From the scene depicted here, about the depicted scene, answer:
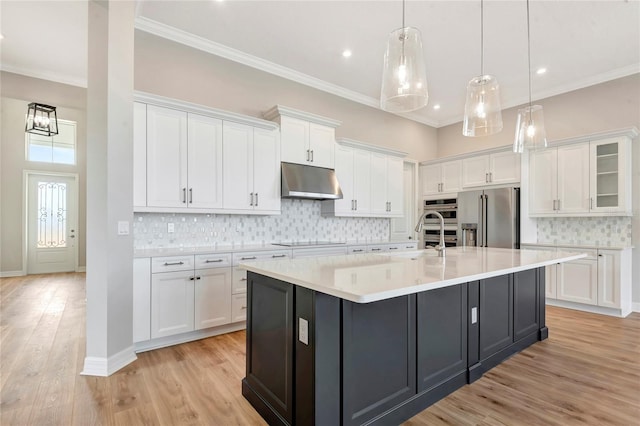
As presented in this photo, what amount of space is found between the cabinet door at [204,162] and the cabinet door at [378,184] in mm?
2504

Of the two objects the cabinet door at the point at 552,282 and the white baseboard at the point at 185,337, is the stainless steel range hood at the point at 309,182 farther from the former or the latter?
the cabinet door at the point at 552,282

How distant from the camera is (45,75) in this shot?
15.9ft

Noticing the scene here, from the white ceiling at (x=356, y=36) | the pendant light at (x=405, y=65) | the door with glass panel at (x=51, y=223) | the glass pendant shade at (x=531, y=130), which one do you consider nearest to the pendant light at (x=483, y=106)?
the glass pendant shade at (x=531, y=130)

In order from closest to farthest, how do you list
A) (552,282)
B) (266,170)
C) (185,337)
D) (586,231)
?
(185,337) < (266,170) < (552,282) < (586,231)

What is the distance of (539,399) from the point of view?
7.06 ft

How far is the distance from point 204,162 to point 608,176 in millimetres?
5156

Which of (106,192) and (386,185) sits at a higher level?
(386,185)

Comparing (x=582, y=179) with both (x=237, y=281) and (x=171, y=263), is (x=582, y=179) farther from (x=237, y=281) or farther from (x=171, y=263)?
(x=171, y=263)

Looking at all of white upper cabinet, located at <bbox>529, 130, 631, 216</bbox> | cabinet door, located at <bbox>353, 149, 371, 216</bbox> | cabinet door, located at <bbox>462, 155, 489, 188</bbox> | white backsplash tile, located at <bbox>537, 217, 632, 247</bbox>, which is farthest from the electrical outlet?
cabinet door, located at <bbox>462, 155, 489, 188</bbox>

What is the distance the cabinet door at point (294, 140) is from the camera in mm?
4102

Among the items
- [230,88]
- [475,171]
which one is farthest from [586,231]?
[230,88]

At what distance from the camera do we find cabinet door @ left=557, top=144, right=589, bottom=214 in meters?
4.39

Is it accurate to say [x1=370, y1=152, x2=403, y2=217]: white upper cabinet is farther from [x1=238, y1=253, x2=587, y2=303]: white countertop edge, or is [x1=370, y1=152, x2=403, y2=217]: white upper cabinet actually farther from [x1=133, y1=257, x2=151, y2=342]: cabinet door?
[x1=133, y1=257, x2=151, y2=342]: cabinet door

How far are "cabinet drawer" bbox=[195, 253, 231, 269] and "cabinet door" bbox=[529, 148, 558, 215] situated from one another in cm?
451
